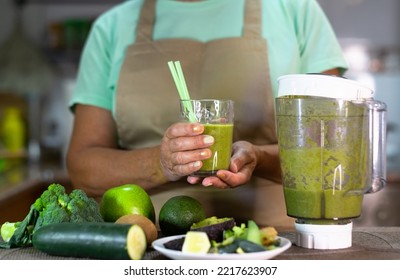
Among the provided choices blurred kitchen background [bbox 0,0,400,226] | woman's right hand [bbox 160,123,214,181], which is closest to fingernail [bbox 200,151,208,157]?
woman's right hand [bbox 160,123,214,181]

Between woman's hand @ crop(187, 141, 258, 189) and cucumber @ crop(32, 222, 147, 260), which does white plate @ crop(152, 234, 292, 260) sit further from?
woman's hand @ crop(187, 141, 258, 189)

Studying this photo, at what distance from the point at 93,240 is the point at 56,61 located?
12.4ft

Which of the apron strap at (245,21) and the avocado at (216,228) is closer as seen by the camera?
the avocado at (216,228)

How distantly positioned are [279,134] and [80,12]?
3.65 metres

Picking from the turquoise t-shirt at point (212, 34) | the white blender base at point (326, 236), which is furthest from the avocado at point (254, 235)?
the turquoise t-shirt at point (212, 34)

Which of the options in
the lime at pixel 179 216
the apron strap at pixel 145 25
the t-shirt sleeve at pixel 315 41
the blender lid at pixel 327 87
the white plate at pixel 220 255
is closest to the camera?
the white plate at pixel 220 255

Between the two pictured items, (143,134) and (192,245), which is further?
(143,134)

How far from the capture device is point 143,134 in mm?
2002

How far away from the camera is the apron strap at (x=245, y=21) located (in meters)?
2.00

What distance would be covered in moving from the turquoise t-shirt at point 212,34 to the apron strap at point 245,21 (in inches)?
0.6

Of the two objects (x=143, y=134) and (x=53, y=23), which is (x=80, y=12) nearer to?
(x=53, y=23)

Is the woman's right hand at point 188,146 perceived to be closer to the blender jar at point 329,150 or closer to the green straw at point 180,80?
the green straw at point 180,80

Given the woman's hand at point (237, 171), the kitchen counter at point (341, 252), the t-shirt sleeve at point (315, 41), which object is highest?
the t-shirt sleeve at point (315, 41)
